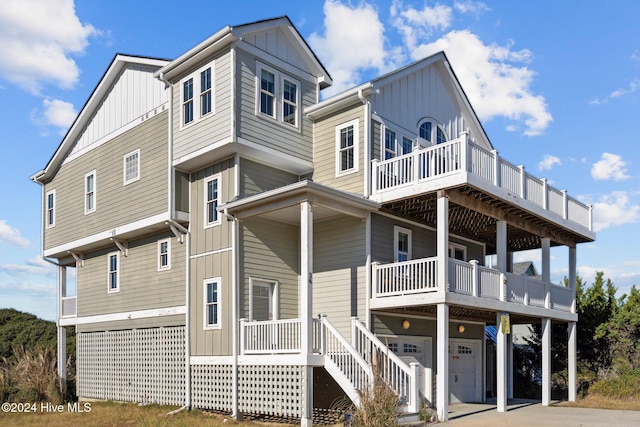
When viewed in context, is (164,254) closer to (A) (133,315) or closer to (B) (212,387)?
(A) (133,315)

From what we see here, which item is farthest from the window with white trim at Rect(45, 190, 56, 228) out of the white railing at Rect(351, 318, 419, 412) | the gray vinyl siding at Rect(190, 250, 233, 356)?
the white railing at Rect(351, 318, 419, 412)

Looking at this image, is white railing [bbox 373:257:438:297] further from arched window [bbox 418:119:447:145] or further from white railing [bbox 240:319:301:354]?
arched window [bbox 418:119:447:145]

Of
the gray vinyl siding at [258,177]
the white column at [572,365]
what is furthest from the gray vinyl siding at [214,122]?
the white column at [572,365]

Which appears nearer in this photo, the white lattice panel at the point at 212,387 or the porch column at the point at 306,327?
the porch column at the point at 306,327

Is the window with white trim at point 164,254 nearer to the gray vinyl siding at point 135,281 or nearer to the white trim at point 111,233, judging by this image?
the gray vinyl siding at point 135,281

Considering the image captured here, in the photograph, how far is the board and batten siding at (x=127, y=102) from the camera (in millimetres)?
21078

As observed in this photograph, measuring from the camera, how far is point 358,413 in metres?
12.5

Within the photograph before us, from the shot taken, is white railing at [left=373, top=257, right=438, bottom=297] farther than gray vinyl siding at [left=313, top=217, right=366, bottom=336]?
No

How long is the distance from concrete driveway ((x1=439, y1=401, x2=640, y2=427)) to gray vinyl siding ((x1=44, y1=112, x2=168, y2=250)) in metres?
11.0

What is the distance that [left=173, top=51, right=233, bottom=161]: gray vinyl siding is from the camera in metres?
A: 17.6

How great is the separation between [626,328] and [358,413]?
57.1 ft

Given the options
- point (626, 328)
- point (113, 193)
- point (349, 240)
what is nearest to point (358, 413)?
point (349, 240)

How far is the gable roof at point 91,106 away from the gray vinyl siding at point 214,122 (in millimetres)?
2794

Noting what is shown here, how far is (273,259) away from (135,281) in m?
6.16
